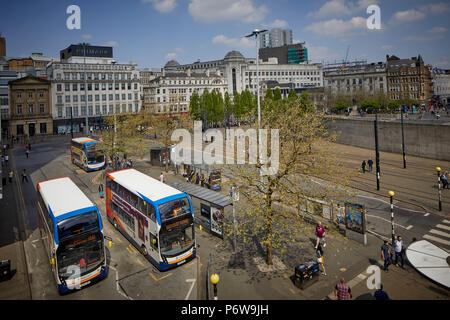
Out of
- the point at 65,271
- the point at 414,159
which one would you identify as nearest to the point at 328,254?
the point at 65,271

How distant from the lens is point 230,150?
162ft

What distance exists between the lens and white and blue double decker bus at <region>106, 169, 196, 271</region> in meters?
14.6

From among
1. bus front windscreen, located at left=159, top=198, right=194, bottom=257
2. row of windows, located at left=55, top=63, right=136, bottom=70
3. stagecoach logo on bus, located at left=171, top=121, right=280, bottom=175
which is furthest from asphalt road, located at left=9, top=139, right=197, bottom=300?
row of windows, located at left=55, top=63, right=136, bottom=70

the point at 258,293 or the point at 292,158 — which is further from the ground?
the point at 292,158

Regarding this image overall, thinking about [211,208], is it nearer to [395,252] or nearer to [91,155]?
[395,252]

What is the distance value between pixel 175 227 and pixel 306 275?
665 centimetres

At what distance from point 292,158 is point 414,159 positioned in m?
34.9

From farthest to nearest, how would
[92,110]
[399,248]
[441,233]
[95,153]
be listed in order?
[92,110] → [95,153] → [441,233] → [399,248]

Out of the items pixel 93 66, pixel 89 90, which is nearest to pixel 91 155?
pixel 89 90

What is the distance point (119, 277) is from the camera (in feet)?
49.0

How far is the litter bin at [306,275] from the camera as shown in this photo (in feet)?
43.2

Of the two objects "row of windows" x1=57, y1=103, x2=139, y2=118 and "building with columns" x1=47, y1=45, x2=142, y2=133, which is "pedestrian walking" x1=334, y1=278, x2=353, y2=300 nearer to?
"building with columns" x1=47, y1=45, x2=142, y2=133
